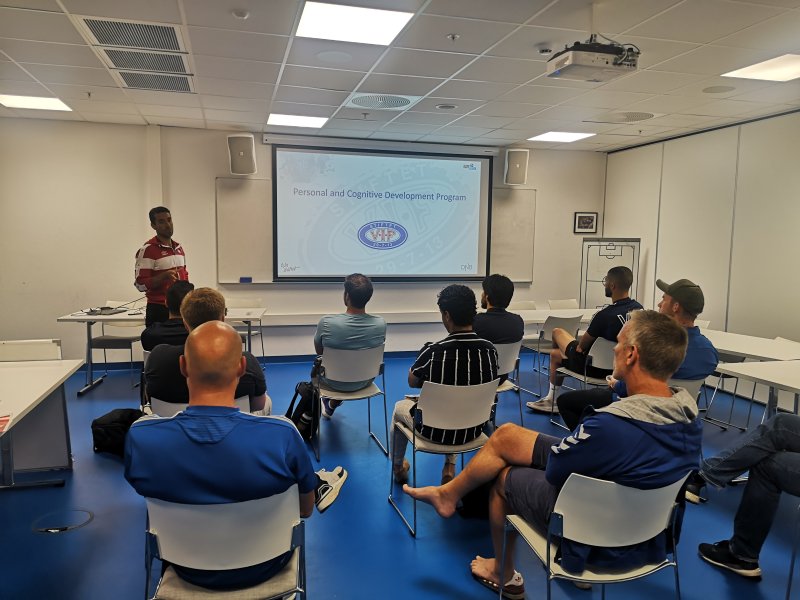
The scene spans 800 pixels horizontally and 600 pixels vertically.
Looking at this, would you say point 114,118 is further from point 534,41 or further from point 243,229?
point 534,41

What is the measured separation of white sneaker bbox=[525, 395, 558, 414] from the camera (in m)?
4.98

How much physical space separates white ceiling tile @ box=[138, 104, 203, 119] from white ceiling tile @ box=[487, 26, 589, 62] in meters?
3.34

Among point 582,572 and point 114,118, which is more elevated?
point 114,118

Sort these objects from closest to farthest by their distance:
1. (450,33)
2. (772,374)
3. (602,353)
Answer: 1. (772,374)
2. (450,33)
3. (602,353)

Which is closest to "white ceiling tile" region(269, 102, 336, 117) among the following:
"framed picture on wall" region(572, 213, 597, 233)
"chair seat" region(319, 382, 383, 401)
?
"chair seat" region(319, 382, 383, 401)

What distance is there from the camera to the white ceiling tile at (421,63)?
3.72 m

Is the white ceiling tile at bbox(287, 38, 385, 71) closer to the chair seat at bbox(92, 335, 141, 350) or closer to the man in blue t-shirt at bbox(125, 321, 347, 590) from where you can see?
the man in blue t-shirt at bbox(125, 321, 347, 590)

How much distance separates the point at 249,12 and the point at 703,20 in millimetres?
2602

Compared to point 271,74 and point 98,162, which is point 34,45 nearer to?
point 271,74

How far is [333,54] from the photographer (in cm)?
376

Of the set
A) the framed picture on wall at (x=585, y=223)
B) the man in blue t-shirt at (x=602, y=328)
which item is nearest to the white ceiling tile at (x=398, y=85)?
the man in blue t-shirt at (x=602, y=328)

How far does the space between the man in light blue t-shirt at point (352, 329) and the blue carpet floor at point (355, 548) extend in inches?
22.4

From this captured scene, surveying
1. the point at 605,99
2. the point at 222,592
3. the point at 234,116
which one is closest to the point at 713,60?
the point at 605,99

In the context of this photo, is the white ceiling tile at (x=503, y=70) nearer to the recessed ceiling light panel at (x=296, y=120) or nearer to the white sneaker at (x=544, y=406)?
the recessed ceiling light panel at (x=296, y=120)
